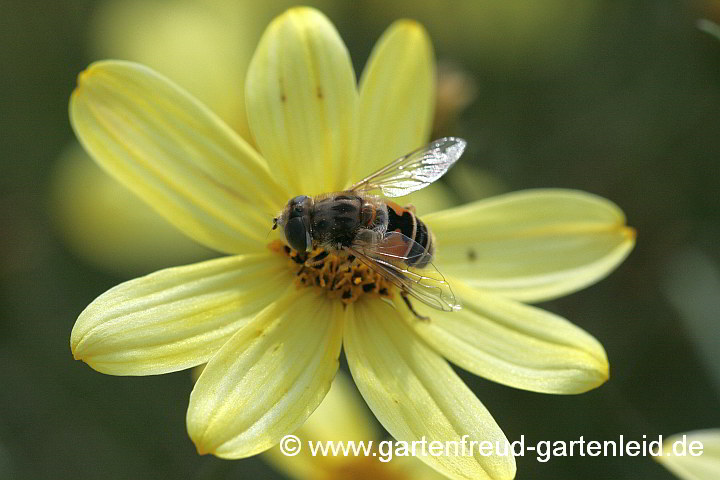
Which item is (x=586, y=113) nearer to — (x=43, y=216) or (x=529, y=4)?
(x=529, y=4)

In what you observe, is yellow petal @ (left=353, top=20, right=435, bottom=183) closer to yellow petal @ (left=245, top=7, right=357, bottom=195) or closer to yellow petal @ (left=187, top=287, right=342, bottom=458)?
yellow petal @ (left=245, top=7, right=357, bottom=195)

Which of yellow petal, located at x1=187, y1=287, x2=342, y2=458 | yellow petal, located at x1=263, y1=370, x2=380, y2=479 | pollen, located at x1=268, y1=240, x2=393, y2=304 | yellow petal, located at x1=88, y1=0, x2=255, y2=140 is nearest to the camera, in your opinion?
yellow petal, located at x1=187, y1=287, x2=342, y2=458

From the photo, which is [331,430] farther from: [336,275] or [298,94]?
[298,94]

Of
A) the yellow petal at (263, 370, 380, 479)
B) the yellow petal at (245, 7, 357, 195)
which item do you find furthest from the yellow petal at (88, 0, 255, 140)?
the yellow petal at (245, 7, 357, 195)

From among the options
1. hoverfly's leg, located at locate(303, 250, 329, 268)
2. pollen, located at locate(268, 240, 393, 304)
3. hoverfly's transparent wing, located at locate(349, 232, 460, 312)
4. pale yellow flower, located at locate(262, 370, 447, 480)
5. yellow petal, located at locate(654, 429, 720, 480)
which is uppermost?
hoverfly's transparent wing, located at locate(349, 232, 460, 312)

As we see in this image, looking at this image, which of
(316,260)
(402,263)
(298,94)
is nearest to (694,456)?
(402,263)

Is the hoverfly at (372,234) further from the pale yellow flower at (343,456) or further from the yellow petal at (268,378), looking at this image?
the pale yellow flower at (343,456)

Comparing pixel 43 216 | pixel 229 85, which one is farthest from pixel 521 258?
pixel 43 216
